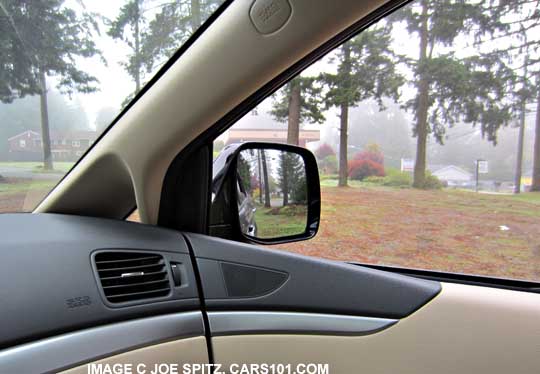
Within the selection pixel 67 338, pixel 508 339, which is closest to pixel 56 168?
pixel 67 338

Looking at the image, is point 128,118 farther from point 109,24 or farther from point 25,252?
point 25,252

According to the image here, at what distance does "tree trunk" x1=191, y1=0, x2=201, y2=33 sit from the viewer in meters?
1.37

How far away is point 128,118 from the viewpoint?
1446 millimetres

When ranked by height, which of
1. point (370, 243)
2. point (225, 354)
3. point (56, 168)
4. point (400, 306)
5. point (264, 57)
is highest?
point (264, 57)

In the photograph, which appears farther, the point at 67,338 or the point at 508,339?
the point at 508,339

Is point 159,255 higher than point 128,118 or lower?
lower

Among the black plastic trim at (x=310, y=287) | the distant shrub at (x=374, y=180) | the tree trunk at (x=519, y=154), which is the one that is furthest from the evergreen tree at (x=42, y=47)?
the tree trunk at (x=519, y=154)

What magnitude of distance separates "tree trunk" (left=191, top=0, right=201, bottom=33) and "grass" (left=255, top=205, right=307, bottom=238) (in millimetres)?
793

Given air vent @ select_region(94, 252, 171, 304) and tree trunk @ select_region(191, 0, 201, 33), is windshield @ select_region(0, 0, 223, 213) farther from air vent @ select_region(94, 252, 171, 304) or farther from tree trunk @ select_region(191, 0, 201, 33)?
air vent @ select_region(94, 252, 171, 304)

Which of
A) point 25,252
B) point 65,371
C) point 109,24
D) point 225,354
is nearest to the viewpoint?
point 65,371

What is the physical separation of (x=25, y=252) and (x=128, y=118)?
1.96 feet

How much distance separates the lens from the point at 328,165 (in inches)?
76.4

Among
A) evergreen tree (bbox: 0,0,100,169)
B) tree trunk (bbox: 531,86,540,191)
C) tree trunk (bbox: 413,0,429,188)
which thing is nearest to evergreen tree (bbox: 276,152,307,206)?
tree trunk (bbox: 413,0,429,188)

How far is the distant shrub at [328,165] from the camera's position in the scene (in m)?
1.87
